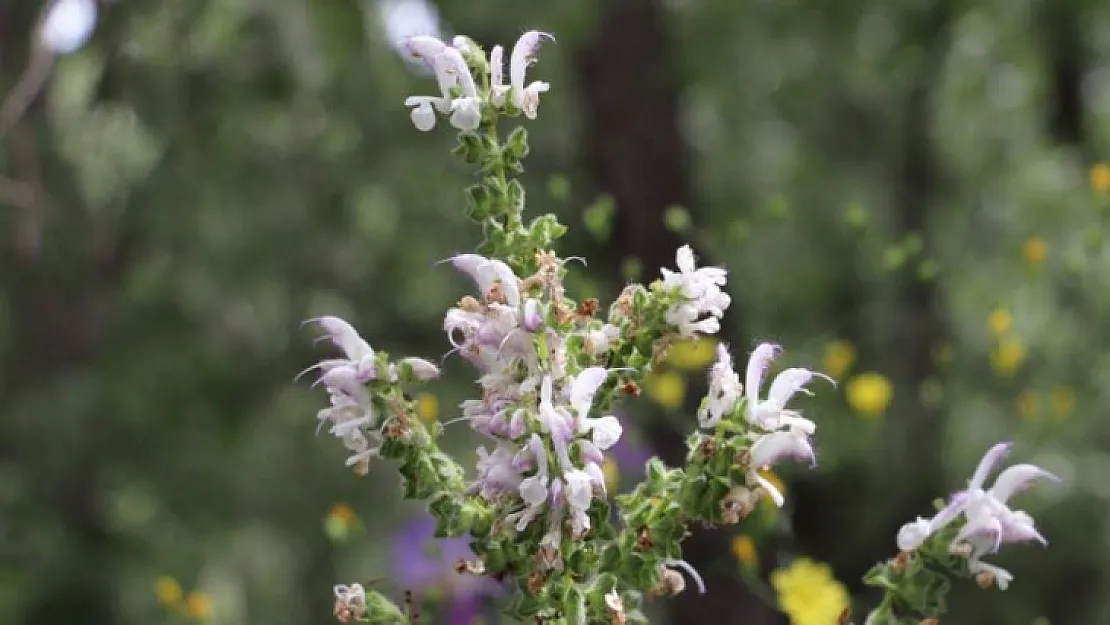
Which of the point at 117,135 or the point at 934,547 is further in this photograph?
the point at 117,135

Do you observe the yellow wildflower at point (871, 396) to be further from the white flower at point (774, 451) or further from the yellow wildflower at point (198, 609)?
the yellow wildflower at point (198, 609)

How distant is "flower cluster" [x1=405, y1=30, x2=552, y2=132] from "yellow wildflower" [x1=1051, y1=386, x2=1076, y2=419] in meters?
1.65

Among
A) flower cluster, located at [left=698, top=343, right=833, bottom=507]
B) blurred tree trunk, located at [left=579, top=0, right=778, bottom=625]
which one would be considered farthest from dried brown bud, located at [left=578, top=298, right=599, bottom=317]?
blurred tree trunk, located at [left=579, top=0, right=778, bottom=625]

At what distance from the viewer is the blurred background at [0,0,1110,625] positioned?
3457mm

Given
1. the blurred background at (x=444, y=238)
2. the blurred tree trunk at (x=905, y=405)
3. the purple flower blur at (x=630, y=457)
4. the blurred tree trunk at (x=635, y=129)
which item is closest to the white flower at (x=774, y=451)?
the purple flower blur at (x=630, y=457)

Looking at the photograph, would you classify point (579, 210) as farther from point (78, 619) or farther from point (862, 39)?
point (78, 619)

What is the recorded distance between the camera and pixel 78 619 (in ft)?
15.9

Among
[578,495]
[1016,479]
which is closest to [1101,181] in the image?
[1016,479]

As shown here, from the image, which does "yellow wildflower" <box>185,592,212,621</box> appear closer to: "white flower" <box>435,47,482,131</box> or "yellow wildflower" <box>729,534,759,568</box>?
"yellow wildflower" <box>729,534,759,568</box>

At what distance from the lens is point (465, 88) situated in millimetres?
1085

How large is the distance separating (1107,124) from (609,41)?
3.43m

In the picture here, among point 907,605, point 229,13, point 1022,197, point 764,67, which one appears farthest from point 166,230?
point 1022,197

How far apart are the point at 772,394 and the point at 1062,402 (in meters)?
1.52

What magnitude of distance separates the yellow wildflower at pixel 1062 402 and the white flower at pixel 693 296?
5.02ft
